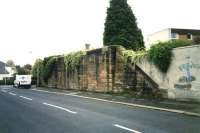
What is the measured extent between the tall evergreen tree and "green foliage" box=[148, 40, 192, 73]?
14.7 m

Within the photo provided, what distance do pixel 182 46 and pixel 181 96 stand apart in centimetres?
287

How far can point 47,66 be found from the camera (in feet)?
133

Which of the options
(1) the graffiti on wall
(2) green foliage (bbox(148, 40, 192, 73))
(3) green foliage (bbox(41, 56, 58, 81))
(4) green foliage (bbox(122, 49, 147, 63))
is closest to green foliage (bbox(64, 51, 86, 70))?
(3) green foliage (bbox(41, 56, 58, 81))

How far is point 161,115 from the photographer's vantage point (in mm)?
13023

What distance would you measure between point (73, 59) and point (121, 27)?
7.76 m

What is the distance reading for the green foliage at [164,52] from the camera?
63.4 ft

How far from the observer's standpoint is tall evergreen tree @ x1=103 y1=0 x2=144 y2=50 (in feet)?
117

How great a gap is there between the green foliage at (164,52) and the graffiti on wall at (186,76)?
122 centimetres

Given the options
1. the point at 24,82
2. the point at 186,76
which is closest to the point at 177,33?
the point at 24,82

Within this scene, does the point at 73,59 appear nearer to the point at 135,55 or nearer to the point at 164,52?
the point at 135,55

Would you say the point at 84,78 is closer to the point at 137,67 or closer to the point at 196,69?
the point at 137,67

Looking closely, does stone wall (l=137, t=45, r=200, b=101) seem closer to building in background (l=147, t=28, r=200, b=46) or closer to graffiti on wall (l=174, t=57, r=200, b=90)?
graffiti on wall (l=174, t=57, r=200, b=90)

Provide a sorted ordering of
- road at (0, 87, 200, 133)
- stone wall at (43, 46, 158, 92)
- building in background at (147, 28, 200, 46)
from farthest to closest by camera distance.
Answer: building in background at (147, 28, 200, 46)
stone wall at (43, 46, 158, 92)
road at (0, 87, 200, 133)

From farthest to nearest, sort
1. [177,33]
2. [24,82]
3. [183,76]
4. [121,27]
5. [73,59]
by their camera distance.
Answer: [177,33] < [24,82] < [121,27] < [73,59] < [183,76]
